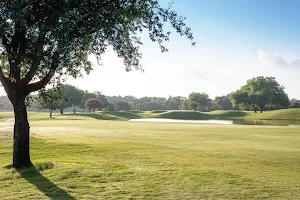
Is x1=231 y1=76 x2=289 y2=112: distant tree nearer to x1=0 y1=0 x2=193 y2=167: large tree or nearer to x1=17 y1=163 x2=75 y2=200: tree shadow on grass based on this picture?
x1=0 y1=0 x2=193 y2=167: large tree

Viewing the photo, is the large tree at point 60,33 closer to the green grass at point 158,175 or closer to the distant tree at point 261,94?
the green grass at point 158,175

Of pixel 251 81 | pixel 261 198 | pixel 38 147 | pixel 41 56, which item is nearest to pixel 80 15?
pixel 41 56

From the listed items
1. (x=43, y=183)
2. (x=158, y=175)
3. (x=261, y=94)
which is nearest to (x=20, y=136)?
(x=43, y=183)

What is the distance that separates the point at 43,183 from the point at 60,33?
21.2ft

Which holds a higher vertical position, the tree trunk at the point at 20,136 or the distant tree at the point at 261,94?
the distant tree at the point at 261,94

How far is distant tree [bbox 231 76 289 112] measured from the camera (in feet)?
472

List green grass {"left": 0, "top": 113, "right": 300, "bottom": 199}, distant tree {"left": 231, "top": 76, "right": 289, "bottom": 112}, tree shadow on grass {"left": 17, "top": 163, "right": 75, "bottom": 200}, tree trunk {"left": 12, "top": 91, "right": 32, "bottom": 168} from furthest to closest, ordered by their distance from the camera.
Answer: distant tree {"left": 231, "top": 76, "right": 289, "bottom": 112}
tree trunk {"left": 12, "top": 91, "right": 32, "bottom": 168}
green grass {"left": 0, "top": 113, "right": 300, "bottom": 199}
tree shadow on grass {"left": 17, "top": 163, "right": 75, "bottom": 200}

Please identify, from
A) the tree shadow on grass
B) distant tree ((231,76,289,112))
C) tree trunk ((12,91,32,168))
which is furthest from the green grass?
distant tree ((231,76,289,112))

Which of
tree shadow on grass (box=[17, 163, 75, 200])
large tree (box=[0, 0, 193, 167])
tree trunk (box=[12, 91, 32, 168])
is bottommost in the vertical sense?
tree shadow on grass (box=[17, 163, 75, 200])

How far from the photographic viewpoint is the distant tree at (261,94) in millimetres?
143750

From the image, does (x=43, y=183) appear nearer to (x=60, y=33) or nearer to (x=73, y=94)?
(x=60, y=33)

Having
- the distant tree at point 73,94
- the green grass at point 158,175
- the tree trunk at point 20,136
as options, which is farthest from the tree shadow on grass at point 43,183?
the distant tree at point 73,94

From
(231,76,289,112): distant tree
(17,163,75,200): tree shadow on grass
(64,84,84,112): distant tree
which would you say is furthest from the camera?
(64,84,84,112): distant tree

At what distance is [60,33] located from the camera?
13.5m
